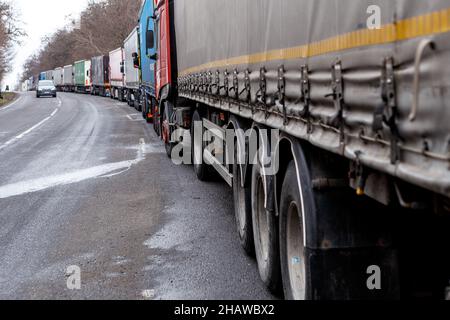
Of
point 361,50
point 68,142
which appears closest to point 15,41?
point 68,142

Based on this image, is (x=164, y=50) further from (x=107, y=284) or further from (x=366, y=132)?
(x=366, y=132)

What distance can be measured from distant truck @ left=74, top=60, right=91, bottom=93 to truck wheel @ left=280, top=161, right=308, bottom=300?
6136 cm

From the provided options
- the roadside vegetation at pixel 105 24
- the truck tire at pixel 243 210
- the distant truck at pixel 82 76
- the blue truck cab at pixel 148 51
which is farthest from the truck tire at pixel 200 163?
the roadside vegetation at pixel 105 24

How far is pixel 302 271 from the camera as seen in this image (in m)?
4.21

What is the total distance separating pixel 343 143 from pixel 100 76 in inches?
2181

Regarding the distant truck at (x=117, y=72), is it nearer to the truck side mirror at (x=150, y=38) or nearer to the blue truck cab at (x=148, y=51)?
the blue truck cab at (x=148, y=51)

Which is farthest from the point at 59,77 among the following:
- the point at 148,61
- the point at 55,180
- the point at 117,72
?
the point at 55,180

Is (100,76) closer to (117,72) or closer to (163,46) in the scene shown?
(117,72)

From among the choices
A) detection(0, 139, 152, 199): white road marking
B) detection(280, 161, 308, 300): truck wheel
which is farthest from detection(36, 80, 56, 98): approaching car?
detection(280, 161, 308, 300): truck wheel

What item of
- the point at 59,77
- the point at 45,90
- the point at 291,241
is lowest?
the point at 291,241

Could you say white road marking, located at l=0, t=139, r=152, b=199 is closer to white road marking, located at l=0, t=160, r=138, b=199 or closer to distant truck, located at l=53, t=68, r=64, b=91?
white road marking, located at l=0, t=160, r=138, b=199

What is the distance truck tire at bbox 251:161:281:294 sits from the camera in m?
4.96

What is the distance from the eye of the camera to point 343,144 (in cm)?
321
